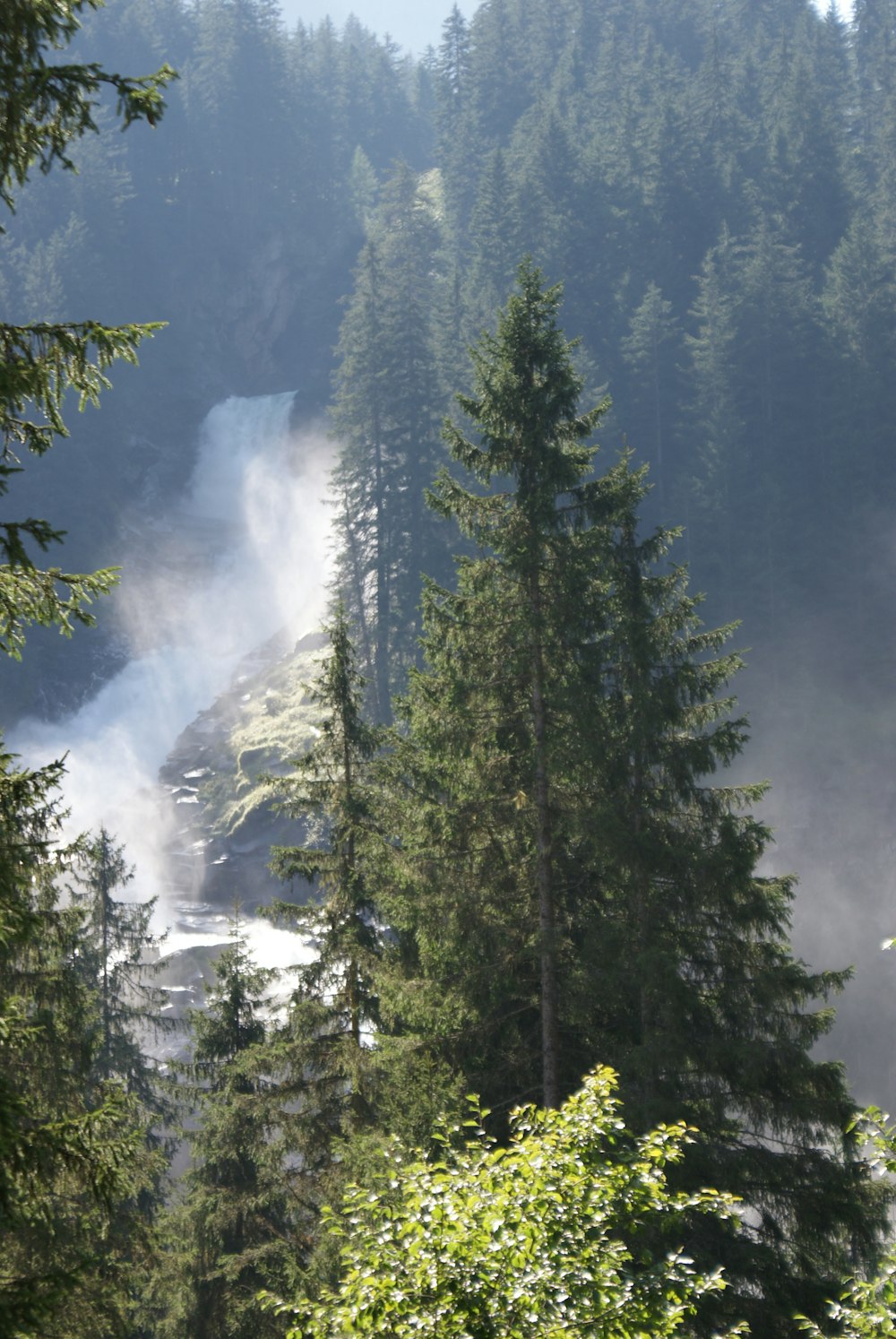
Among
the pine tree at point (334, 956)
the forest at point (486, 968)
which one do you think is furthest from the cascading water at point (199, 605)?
the pine tree at point (334, 956)

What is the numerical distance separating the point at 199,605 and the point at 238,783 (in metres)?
23.1

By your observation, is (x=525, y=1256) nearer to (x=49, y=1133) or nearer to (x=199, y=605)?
(x=49, y=1133)

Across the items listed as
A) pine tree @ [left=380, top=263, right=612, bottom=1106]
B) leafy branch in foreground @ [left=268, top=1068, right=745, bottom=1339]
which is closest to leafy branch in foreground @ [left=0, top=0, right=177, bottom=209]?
leafy branch in foreground @ [left=268, top=1068, right=745, bottom=1339]

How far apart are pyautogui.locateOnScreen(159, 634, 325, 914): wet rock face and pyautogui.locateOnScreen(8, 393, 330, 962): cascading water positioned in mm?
1434

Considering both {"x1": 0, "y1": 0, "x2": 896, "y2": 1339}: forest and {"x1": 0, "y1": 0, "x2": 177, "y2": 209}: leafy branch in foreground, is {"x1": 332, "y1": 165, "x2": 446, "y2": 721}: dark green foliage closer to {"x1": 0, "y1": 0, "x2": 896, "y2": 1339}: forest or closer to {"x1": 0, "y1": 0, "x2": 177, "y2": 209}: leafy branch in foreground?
{"x1": 0, "y1": 0, "x2": 896, "y2": 1339}: forest

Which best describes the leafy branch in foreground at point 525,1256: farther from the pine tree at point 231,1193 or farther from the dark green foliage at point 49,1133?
the pine tree at point 231,1193

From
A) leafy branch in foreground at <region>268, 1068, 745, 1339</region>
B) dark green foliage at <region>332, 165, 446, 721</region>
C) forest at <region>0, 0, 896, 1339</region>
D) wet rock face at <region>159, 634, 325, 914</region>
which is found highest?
dark green foliage at <region>332, 165, 446, 721</region>

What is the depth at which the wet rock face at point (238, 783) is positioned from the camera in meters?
45.0

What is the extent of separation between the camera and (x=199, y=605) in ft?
228

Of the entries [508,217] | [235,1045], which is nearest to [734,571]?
[508,217]

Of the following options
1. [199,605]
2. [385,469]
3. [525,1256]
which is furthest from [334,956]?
[199,605]

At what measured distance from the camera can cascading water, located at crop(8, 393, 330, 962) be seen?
56.6 meters

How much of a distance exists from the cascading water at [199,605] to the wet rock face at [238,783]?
143cm

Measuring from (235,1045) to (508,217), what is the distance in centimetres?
5269
